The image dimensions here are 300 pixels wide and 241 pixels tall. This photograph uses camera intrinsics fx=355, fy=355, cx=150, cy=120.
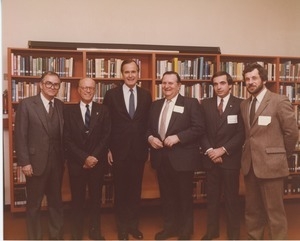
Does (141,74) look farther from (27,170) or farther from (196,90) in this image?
(27,170)

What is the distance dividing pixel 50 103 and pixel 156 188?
148 cm

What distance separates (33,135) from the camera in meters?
2.87

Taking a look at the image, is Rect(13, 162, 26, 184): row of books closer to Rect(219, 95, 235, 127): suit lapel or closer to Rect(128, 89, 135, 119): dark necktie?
Rect(128, 89, 135, 119): dark necktie

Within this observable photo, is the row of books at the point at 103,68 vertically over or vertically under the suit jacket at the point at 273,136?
over

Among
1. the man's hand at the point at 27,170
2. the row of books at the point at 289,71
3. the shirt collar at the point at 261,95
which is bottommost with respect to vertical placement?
the man's hand at the point at 27,170

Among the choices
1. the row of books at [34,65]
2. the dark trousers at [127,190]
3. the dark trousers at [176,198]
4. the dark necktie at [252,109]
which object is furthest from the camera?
the row of books at [34,65]

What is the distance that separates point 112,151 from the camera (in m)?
3.16

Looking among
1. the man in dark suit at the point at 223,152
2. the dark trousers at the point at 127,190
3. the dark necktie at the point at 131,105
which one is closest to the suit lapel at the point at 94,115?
the dark necktie at the point at 131,105

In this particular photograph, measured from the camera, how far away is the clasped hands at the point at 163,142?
2.96 m

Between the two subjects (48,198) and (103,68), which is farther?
(103,68)

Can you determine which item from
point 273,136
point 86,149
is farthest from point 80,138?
point 273,136

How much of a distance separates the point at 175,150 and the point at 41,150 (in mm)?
1107

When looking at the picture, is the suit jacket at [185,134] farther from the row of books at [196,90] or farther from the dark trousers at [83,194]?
the row of books at [196,90]

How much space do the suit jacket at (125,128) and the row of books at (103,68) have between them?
0.92 meters
